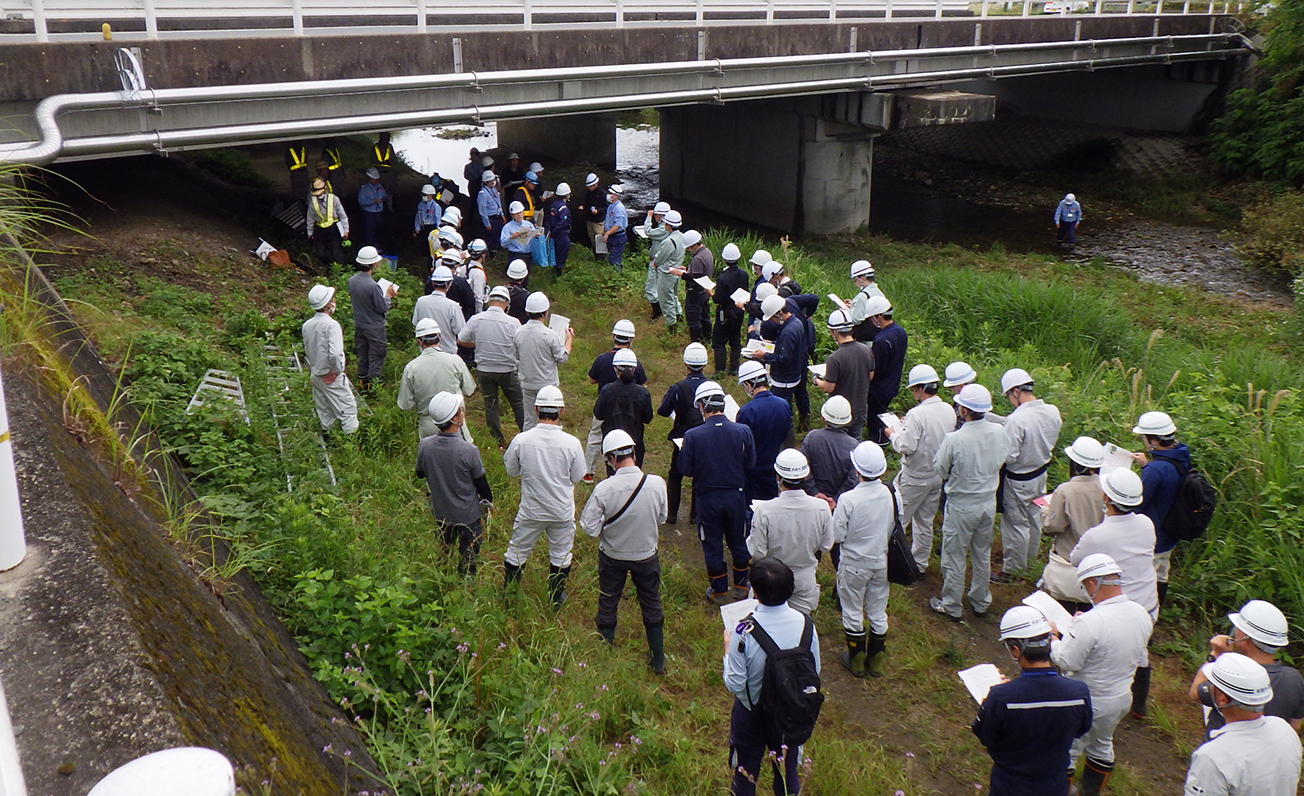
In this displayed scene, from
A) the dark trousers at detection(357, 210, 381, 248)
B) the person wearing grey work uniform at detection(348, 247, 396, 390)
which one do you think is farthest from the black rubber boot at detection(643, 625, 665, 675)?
the dark trousers at detection(357, 210, 381, 248)

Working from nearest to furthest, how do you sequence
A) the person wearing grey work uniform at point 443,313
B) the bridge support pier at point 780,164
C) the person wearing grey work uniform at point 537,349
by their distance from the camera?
the person wearing grey work uniform at point 537,349 → the person wearing grey work uniform at point 443,313 → the bridge support pier at point 780,164

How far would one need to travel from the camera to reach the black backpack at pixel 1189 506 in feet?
20.1

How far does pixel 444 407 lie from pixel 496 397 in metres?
2.97

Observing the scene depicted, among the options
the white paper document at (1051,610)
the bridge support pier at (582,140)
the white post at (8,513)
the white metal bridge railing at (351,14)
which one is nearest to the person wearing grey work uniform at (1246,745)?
the white paper document at (1051,610)

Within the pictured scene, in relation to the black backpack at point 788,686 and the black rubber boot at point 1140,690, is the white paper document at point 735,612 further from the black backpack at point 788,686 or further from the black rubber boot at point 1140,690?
the black rubber boot at point 1140,690

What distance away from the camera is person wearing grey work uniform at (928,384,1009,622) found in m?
6.41

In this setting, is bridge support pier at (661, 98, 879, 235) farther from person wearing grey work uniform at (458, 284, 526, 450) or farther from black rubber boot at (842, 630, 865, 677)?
black rubber boot at (842, 630, 865, 677)

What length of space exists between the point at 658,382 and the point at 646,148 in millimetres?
21302

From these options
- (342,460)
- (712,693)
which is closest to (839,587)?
(712,693)

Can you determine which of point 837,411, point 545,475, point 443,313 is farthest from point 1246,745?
point 443,313

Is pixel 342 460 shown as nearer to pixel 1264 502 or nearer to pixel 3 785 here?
pixel 3 785

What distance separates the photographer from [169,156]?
15227 mm

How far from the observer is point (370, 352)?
31.4 feet

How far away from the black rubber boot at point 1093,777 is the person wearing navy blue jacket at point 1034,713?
0.94 m
